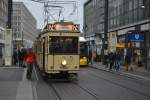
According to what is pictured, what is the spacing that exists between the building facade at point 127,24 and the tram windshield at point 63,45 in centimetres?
1611

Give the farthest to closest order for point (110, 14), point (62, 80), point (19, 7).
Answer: point (19, 7) < point (110, 14) < point (62, 80)

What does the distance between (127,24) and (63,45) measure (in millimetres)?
42104

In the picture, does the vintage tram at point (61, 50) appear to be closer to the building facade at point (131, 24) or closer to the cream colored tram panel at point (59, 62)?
the cream colored tram panel at point (59, 62)

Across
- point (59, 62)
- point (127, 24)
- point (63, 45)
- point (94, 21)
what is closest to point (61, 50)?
point (63, 45)

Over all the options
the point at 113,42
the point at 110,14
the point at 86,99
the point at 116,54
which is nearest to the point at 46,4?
the point at 116,54

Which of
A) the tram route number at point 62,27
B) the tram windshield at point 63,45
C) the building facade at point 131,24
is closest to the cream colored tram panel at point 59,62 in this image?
the tram windshield at point 63,45

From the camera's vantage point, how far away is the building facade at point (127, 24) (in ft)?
171

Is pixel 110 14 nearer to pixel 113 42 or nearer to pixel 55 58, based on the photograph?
pixel 113 42

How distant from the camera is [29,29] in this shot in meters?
199

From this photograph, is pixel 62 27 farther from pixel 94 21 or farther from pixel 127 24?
pixel 94 21

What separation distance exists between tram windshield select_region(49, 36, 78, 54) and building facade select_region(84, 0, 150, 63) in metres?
16.1

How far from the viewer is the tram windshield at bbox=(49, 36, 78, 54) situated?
28391mm

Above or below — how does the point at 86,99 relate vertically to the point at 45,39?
below

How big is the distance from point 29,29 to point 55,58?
171934 millimetres
